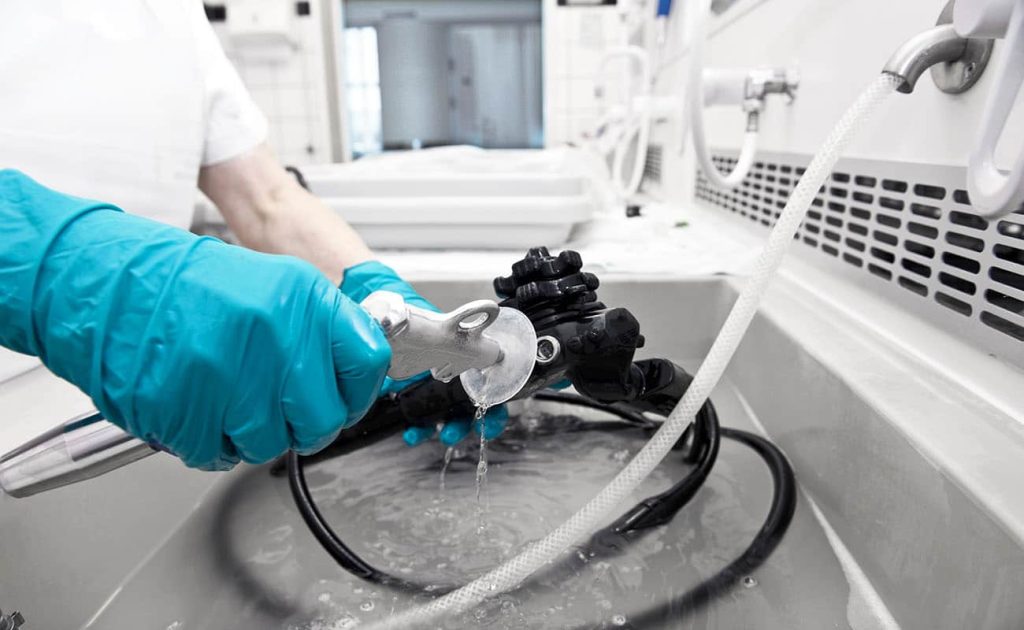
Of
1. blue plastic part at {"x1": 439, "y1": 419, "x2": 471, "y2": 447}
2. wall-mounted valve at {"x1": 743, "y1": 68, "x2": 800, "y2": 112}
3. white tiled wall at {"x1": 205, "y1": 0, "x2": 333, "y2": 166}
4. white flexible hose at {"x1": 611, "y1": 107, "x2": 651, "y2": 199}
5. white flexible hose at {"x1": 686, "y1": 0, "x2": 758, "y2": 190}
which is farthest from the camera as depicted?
white tiled wall at {"x1": 205, "y1": 0, "x2": 333, "y2": 166}

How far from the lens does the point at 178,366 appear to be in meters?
0.24

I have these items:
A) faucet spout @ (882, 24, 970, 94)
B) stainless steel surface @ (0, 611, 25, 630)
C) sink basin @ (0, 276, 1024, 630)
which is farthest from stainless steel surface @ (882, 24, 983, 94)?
stainless steel surface @ (0, 611, 25, 630)

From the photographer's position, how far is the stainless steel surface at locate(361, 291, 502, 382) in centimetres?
27

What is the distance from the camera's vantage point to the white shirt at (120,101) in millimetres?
547

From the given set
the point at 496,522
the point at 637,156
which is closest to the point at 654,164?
the point at 637,156

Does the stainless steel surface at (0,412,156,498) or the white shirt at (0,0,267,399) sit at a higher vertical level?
the white shirt at (0,0,267,399)

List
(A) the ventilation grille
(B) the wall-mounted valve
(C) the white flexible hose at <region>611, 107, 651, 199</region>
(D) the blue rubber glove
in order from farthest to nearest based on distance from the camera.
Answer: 1. (A) the ventilation grille
2. (C) the white flexible hose at <region>611, 107, 651, 199</region>
3. (B) the wall-mounted valve
4. (D) the blue rubber glove

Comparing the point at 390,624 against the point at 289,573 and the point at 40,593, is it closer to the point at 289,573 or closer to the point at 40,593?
the point at 289,573

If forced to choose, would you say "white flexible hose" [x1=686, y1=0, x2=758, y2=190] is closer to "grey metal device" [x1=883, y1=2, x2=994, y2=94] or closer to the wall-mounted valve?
the wall-mounted valve

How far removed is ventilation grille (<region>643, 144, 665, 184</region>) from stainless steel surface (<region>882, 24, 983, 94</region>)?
146 cm

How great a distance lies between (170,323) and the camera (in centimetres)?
24

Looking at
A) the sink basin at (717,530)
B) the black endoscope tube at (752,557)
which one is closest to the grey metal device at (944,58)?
the sink basin at (717,530)

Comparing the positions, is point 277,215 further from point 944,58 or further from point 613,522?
point 944,58

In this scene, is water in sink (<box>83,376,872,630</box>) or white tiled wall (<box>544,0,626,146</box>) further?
white tiled wall (<box>544,0,626,146</box>)
